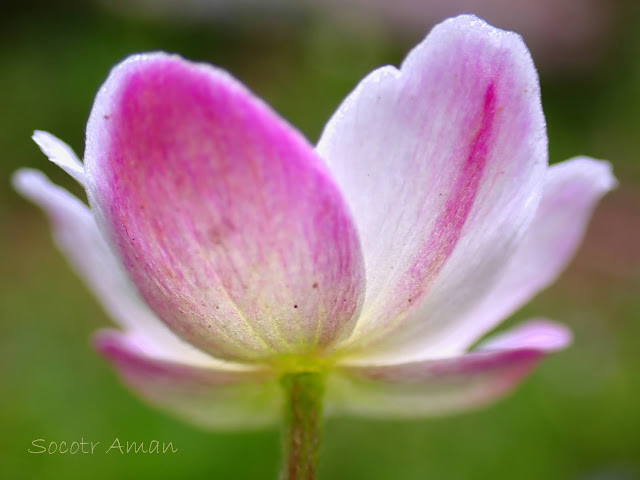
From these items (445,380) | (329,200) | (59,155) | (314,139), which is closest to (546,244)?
(445,380)

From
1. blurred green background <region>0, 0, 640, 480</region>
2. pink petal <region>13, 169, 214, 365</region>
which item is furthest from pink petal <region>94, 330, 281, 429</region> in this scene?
blurred green background <region>0, 0, 640, 480</region>

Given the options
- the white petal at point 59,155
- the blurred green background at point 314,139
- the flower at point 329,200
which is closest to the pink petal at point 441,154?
the flower at point 329,200

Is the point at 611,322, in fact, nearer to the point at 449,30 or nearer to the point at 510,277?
the point at 510,277

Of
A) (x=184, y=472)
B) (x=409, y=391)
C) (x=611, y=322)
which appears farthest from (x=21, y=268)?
(x=409, y=391)

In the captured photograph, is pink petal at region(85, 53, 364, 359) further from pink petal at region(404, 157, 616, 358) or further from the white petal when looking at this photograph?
pink petal at region(404, 157, 616, 358)

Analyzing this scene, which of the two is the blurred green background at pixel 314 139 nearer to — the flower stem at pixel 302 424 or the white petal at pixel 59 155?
the flower stem at pixel 302 424

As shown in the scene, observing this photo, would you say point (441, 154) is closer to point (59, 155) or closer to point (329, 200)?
point (329, 200)
